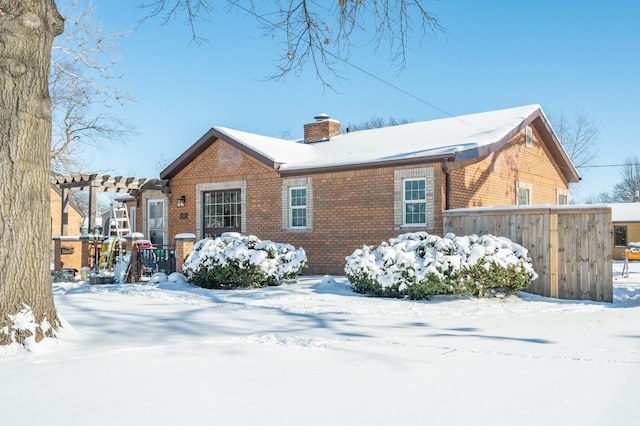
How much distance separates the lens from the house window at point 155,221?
66.8ft

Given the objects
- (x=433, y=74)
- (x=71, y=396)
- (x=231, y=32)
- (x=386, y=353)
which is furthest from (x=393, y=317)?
(x=433, y=74)

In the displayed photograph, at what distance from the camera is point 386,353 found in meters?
5.88

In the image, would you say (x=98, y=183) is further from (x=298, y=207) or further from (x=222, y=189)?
(x=298, y=207)

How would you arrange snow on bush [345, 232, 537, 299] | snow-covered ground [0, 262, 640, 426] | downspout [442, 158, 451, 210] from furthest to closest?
1. downspout [442, 158, 451, 210]
2. snow on bush [345, 232, 537, 299]
3. snow-covered ground [0, 262, 640, 426]

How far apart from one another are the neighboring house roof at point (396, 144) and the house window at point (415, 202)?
64cm

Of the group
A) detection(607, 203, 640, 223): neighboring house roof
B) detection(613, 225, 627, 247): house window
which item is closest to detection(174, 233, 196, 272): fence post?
detection(607, 203, 640, 223): neighboring house roof

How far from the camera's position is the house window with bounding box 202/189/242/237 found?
1842 centimetres

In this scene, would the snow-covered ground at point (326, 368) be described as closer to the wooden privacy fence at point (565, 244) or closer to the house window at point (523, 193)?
the wooden privacy fence at point (565, 244)

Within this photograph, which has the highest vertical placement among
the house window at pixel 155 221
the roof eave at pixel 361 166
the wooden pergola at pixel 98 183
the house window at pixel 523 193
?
the roof eave at pixel 361 166

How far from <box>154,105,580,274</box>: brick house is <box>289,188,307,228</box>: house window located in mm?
33

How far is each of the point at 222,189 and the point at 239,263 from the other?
6.50m

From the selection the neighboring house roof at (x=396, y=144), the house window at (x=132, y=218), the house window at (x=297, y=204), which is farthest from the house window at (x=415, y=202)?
the house window at (x=132, y=218)

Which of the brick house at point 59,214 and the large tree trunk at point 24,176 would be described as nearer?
the large tree trunk at point 24,176

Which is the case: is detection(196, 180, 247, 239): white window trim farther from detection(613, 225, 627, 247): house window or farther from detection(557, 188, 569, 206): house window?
detection(613, 225, 627, 247): house window
